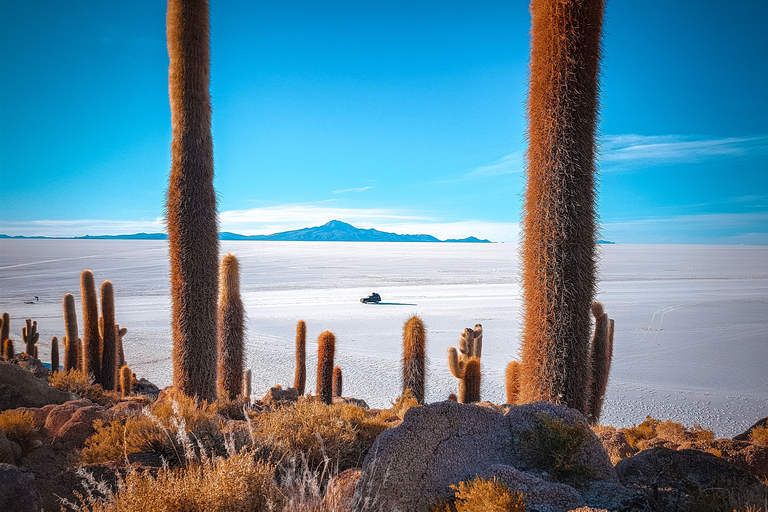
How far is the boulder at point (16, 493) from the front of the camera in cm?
288

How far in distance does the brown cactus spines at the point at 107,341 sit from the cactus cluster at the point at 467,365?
8169 mm

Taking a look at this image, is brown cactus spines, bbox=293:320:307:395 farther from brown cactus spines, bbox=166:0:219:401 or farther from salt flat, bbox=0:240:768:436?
brown cactus spines, bbox=166:0:219:401

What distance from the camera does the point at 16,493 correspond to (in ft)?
9.62

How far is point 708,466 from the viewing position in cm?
361

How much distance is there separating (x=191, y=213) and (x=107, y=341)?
19.4 feet

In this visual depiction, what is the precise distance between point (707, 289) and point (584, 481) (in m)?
43.7

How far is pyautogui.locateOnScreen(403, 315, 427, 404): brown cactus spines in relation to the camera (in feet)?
29.7

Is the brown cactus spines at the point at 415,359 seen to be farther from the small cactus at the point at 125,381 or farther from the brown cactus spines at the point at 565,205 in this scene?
the small cactus at the point at 125,381

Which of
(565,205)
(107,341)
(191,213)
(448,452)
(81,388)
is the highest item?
(191,213)

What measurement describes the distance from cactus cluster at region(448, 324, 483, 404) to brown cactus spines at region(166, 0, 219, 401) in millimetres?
4296

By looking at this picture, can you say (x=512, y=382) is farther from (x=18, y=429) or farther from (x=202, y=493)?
(x=18, y=429)

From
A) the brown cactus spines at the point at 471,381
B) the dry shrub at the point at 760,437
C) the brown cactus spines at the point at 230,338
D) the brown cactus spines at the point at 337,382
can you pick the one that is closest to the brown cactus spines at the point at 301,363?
the brown cactus spines at the point at 337,382

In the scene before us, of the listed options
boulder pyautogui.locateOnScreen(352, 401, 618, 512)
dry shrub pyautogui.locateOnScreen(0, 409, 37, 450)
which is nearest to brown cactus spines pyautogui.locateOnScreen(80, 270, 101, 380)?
dry shrub pyautogui.locateOnScreen(0, 409, 37, 450)

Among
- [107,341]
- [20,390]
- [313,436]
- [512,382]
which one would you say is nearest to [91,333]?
[107,341]
